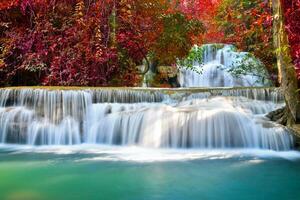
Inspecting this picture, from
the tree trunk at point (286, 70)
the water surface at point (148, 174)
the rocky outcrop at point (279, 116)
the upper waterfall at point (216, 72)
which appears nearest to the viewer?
the water surface at point (148, 174)

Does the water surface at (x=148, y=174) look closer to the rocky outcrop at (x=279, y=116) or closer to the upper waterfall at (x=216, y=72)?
the rocky outcrop at (x=279, y=116)

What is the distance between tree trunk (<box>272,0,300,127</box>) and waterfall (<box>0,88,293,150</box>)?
0.46 m

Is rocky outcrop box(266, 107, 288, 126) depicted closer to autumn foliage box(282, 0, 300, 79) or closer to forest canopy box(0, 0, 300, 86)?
autumn foliage box(282, 0, 300, 79)

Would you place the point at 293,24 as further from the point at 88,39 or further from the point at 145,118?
the point at 88,39

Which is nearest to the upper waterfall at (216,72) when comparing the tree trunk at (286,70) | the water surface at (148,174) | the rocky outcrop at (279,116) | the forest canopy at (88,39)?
the forest canopy at (88,39)

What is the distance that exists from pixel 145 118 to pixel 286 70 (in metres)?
2.60

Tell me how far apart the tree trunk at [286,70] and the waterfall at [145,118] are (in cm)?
46

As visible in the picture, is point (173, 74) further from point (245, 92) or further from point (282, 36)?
point (282, 36)

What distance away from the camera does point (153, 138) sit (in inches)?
257

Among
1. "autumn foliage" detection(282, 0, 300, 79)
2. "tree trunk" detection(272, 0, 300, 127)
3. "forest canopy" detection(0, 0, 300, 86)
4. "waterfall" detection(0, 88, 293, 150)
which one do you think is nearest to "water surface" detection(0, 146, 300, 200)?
"waterfall" detection(0, 88, 293, 150)

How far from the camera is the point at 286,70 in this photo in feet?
21.0

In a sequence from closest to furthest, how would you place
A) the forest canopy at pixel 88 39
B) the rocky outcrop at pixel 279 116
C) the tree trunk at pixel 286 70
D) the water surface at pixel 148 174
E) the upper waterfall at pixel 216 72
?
the water surface at pixel 148 174 < the tree trunk at pixel 286 70 < the rocky outcrop at pixel 279 116 < the forest canopy at pixel 88 39 < the upper waterfall at pixel 216 72

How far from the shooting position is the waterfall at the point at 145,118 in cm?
639

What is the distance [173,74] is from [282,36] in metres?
7.83
